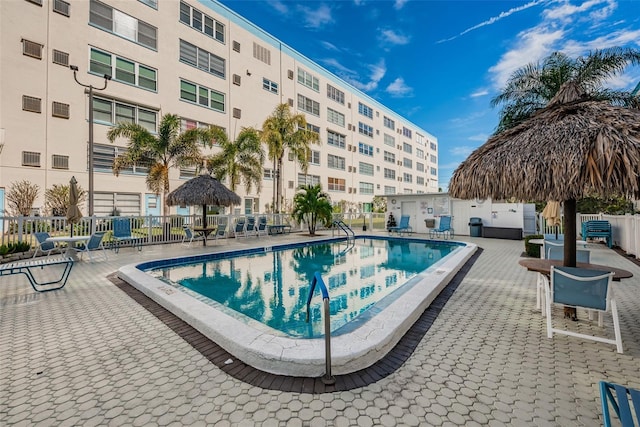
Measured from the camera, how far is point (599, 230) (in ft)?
38.3

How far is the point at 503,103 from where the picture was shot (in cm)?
1345

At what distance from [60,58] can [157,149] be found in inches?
280

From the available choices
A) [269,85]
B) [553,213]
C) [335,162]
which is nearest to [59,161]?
[269,85]

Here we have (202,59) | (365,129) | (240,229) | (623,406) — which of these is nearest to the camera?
(623,406)

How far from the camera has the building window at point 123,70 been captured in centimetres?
1568

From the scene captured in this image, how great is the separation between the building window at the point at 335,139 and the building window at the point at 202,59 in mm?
13410

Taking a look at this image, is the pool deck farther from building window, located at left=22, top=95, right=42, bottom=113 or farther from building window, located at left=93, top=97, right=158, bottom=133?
building window, located at left=93, top=97, right=158, bottom=133

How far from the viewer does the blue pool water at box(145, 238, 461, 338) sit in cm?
502

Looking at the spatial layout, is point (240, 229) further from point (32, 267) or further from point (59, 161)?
point (59, 161)

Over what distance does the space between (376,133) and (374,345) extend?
39.7m

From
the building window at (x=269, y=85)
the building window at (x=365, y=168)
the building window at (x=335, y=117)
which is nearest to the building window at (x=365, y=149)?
the building window at (x=365, y=168)

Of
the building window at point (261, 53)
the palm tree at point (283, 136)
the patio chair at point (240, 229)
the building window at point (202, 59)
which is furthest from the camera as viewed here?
the building window at point (261, 53)

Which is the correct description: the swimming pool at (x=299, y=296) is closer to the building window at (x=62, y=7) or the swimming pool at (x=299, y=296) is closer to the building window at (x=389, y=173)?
the building window at (x=62, y=7)

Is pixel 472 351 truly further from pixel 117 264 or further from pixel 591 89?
pixel 591 89
